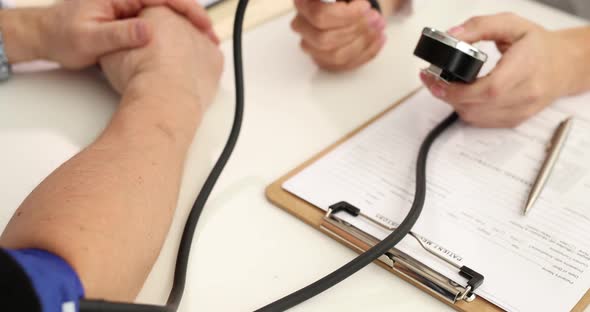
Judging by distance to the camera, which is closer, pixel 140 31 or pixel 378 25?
pixel 140 31

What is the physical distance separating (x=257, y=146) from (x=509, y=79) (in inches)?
10.4

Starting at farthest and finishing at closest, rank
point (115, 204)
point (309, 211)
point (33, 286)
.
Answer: point (309, 211) → point (115, 204) → point (33, 286)

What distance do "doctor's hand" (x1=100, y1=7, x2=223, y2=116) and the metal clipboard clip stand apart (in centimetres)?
19

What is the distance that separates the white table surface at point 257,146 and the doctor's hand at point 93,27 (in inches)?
1.6

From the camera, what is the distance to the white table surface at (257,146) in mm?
449

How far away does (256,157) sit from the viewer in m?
0.58

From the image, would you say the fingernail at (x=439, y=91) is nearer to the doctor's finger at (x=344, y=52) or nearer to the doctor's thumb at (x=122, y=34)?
the doctor's finger at (x=344, y=52)

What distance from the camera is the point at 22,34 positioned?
2.12ft

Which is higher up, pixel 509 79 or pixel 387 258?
pixel 509 79

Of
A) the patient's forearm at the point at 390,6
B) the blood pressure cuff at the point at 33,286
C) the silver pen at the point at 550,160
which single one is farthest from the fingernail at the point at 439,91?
the blood pressure cuff at the point at 33,286

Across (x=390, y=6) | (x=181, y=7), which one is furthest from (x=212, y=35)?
(x=390, y=6)

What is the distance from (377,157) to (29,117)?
37 cm

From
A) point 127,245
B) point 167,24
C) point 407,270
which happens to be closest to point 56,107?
point 167,24

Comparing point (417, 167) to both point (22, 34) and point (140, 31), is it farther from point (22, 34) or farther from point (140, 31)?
point (22, 34)
